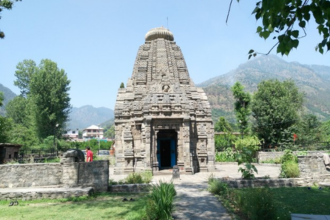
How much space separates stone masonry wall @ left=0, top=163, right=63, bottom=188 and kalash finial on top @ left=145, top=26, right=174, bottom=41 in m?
16.9

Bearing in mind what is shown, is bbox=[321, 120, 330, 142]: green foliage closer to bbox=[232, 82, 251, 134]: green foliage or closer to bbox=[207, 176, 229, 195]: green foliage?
bbox=[232, 82, 251, 134]: green foliage

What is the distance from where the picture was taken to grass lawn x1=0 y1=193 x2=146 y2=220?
7699mm

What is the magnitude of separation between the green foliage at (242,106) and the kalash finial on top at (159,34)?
13530 mm

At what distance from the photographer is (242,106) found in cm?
3431

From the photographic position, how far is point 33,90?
41406 millimetres

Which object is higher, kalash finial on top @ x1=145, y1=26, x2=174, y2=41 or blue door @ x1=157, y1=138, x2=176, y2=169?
kalash finial on top @ x1=145, y1=26, x2=174, y2=41

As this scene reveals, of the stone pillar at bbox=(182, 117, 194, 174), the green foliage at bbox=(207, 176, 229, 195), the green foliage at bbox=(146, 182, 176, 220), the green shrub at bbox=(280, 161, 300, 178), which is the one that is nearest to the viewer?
the green foliage at bbox=(146, 182, 176, 220)

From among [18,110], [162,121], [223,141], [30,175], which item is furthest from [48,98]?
[30,175]

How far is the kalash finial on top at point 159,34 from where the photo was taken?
2478 centimetres

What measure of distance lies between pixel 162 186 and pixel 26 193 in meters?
6.53

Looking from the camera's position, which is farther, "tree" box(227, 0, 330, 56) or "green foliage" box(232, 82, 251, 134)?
"green foliage" box(232, 82, 251, 134)

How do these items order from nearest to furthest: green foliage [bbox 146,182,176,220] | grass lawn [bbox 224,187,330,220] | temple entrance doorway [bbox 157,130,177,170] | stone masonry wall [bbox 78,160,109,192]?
green foliage [bbox 146,182,176,220]
grass lawn [bbox 224,187,330,220]
stone masonry wall [bbox 78,160,109,192]
temple entrance doorway [bbox 157,130,177,170]

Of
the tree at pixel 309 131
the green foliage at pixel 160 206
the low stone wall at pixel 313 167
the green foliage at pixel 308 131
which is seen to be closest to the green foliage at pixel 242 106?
the green foliage at pixel 308 131

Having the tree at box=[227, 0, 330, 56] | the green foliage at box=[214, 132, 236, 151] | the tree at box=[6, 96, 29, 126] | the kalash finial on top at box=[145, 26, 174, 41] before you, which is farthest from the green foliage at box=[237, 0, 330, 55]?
the tree at box=[6, 96, 29, 126]
